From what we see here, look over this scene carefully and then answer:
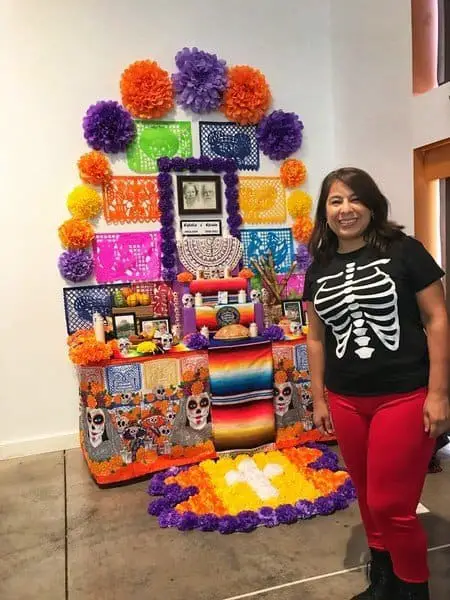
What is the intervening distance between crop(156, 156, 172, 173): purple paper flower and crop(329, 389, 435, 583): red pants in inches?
90.7

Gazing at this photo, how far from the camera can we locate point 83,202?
3350 millimetres

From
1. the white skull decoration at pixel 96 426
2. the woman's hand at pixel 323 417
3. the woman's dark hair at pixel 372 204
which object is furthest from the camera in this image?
the white skull decoration at pixel 96 426

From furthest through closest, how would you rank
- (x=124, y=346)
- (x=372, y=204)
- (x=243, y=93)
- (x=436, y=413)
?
(x=243, y=93) < (x=124, y=346) < (x=372, y=204) < (x=436, y=413)

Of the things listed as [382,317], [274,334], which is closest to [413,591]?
[382,317]

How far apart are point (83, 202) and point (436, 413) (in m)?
2.50

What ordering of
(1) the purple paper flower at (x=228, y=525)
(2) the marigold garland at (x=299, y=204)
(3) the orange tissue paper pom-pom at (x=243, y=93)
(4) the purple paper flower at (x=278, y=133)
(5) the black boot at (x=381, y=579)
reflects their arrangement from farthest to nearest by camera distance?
(2) the marigold garland at (x=299, y=204), (4) the purple paper flower at (x=278, y=133), (3) the orange tissue paper pom-pom at (x=243, y=93), (1) the purple paper flower at (x=228, y=525), (5) the black boot at (x=381, y=579)

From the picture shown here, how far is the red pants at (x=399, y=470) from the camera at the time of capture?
5.19 feet

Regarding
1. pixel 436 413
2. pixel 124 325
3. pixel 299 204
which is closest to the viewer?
pixel 436 413

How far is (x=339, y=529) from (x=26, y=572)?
1317 mm

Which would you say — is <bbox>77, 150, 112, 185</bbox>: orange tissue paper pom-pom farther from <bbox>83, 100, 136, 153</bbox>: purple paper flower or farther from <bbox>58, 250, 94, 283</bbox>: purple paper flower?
<bbox>58, 250, 94, 283</bbox>: purple paper flower

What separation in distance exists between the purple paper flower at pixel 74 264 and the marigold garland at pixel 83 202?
0.77 ft

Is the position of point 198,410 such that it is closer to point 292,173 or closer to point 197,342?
point 197,342

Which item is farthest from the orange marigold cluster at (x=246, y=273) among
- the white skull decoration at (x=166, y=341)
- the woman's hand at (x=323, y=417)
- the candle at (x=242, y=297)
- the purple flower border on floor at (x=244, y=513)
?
the woman's hand at (x=323, y=417)

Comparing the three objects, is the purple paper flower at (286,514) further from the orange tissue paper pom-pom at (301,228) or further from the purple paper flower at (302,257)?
the orange tissue paper pom-pom at (301,228)
